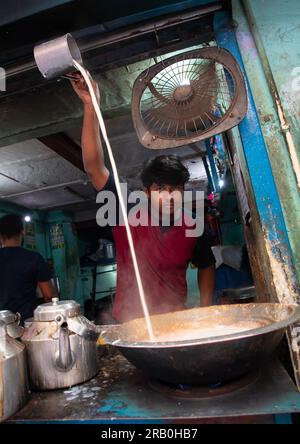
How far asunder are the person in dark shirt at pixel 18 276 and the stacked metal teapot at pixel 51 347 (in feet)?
5.59

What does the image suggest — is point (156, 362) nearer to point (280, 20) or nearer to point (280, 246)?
point (280, 246)

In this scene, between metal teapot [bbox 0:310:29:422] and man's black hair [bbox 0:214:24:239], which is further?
man's black hair [bbox 0:214:24:239]

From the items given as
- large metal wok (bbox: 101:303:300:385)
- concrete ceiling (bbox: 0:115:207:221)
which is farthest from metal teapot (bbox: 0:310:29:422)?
concrete ceiling (bbox: 0:115:207:221)

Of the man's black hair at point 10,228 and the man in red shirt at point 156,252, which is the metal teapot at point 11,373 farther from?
the man's black hair at point 10,228

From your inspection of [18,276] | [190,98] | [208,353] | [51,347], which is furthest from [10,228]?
[208,353]

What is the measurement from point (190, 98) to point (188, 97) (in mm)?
21

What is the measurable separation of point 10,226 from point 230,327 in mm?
2626

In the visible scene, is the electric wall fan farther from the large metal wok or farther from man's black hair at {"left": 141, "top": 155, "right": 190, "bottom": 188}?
the large metal wok

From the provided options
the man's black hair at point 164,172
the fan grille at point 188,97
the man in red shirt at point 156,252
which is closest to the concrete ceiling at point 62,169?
the man's black hair at point 164,172

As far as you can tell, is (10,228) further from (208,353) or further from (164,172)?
(208,353)

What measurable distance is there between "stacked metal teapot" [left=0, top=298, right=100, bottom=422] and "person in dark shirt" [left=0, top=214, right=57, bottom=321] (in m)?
1.70

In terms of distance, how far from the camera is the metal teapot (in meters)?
1.00

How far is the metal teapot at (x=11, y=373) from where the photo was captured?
1.00 metres

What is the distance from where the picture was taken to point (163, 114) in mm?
1744
